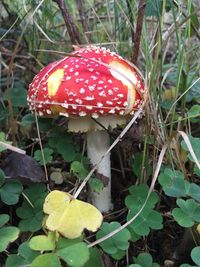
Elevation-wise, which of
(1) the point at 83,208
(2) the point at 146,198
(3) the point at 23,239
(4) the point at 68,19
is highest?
(4) the point at 68,19

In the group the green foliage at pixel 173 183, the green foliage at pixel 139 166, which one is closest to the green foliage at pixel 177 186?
the green foliage at pixel 173 183

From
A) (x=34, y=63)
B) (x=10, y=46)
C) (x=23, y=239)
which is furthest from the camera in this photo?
(x=10, y=46)

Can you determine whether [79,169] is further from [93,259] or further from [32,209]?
[93,259]

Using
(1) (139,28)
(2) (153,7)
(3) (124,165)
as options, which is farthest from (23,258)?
(2) (153,7)

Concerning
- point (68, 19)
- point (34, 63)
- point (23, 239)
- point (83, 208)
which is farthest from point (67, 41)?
point (83, 208)

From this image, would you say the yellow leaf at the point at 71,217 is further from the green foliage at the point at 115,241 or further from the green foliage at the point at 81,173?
the green foliage at the point at 81,173

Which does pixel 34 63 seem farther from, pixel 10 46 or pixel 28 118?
pixel 28 118
